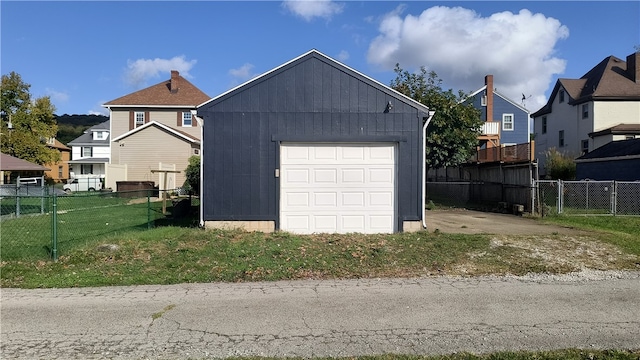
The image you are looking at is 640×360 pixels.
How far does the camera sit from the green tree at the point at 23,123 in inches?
1469

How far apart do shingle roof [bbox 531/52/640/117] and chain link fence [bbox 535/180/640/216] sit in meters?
12.9

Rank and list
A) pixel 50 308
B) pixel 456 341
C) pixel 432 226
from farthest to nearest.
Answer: pixel 432 226 → pixel 50 308 → pixel 456 341

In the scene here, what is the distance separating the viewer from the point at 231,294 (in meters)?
6.61

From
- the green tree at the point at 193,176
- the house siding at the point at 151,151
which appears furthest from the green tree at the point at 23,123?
the green tree at the point at 193,176

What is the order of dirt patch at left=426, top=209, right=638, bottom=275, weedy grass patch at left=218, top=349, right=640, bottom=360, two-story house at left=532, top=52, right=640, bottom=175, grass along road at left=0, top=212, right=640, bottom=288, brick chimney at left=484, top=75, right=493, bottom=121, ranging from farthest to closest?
brick chimney at left=484, top=75, right=493, bottom=121 < two-story house at left=532, top=52, right=640, bottom=175 < dirt patch at left=426, top=209, right=638, bottom=275 < grass along road at left=0, top=212, right=640, bottom=288 < weedy grass patch at left=218, top=349, right=640, bottom=360

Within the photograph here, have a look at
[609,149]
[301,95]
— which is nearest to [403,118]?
[301,95]

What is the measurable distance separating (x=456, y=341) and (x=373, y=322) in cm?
101

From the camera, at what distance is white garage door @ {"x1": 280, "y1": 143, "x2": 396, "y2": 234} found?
11.3 m

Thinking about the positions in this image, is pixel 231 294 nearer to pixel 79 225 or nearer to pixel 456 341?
pixel 456 341

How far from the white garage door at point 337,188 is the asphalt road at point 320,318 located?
399 centimetres

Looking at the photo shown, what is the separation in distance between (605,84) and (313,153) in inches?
1018

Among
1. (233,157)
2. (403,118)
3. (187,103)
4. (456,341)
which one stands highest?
(187,103)

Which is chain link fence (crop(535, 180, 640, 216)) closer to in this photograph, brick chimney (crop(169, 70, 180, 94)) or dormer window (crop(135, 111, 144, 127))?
brick chimney (crop(169, 70, 180, 94))

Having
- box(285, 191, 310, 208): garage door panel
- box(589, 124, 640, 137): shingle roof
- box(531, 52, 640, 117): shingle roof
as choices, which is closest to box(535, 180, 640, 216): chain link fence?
box(285, 191, 310, 208): garage door panel
